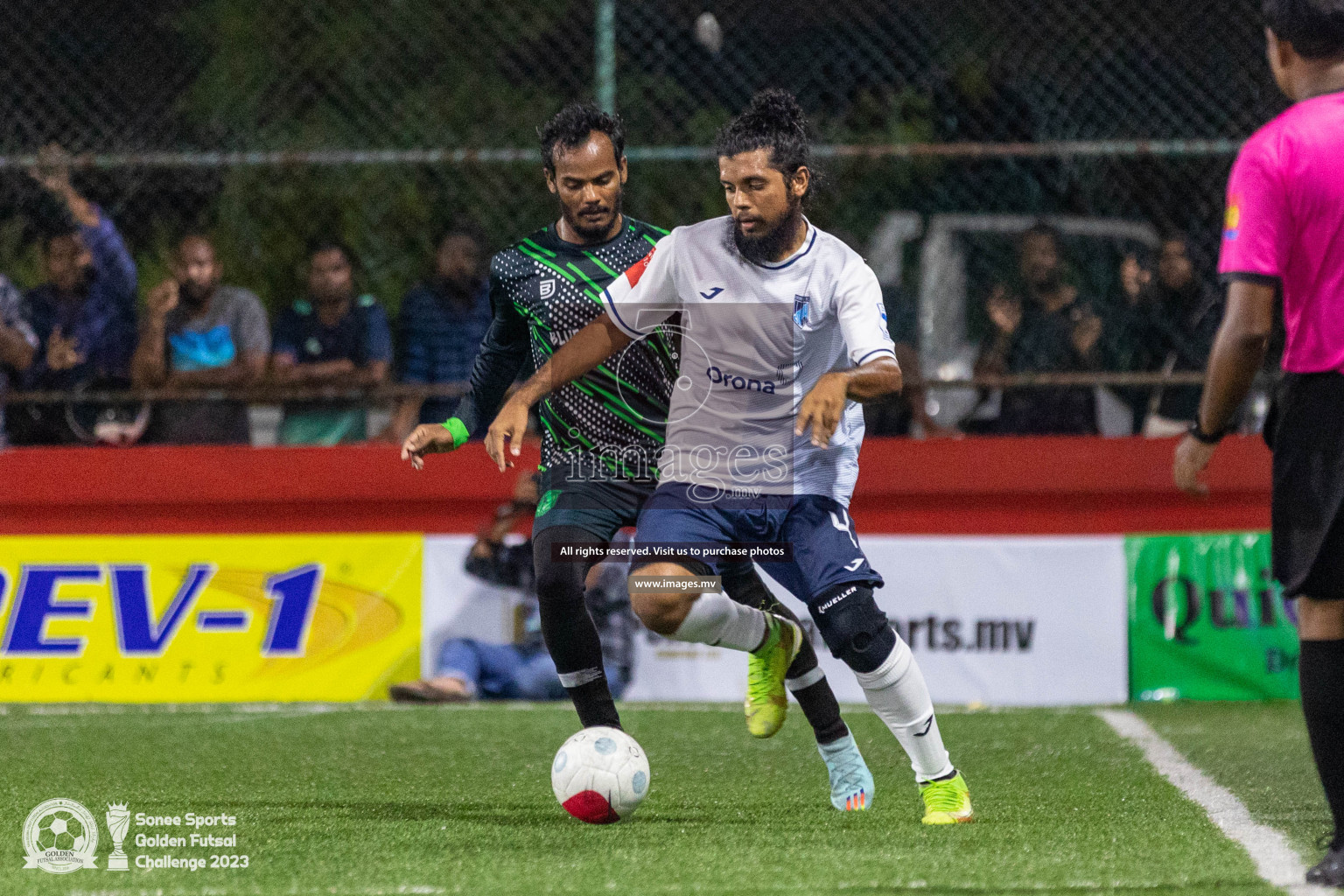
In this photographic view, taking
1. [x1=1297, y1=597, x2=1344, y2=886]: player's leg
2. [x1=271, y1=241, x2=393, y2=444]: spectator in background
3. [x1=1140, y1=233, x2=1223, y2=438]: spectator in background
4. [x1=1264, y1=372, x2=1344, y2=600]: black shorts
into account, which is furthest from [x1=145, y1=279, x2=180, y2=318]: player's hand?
[x1=1297, y1=597, x2=1344, y2=886]: player's leg

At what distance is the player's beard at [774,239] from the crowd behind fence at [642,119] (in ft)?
12.3

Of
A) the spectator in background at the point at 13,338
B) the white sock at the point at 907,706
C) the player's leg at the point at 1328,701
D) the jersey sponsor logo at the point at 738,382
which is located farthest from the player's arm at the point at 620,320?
the spectator in background at the point at 13,338

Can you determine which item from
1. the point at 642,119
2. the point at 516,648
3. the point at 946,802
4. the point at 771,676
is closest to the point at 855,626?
the point at 946,802

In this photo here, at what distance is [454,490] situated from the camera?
28.8 feet

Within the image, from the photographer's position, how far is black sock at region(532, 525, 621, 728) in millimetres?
5332

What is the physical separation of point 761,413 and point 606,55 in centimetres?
431

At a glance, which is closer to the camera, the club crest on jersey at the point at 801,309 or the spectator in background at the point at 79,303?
the club crest on jersey at the point at 801,309

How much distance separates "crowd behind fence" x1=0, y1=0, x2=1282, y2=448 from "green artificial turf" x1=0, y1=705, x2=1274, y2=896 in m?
2.08

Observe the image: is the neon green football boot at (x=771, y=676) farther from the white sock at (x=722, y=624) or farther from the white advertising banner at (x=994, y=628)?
the white advertising banner at (x=994, y=628)

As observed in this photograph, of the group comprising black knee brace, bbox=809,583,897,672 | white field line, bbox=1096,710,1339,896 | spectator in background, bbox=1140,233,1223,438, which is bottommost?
white field line, bbox=1096,710,1339,896

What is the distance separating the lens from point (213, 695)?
8.58 m

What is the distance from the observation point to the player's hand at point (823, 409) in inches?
167

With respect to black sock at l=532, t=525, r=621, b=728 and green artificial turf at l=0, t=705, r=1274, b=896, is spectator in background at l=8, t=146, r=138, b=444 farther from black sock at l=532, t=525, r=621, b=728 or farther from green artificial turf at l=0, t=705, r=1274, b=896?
black sock at l=532, t=525, r=621, b=728

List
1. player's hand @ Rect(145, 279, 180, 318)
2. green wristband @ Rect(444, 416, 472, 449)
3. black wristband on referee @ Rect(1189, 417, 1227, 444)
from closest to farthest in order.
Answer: black wristband on referee @ Rect(1189, 417, 1227, 444)
green wristband @ Rect(444, 416, 472, 449)
player's hand @ Rect(145, 279, 180, 318)
